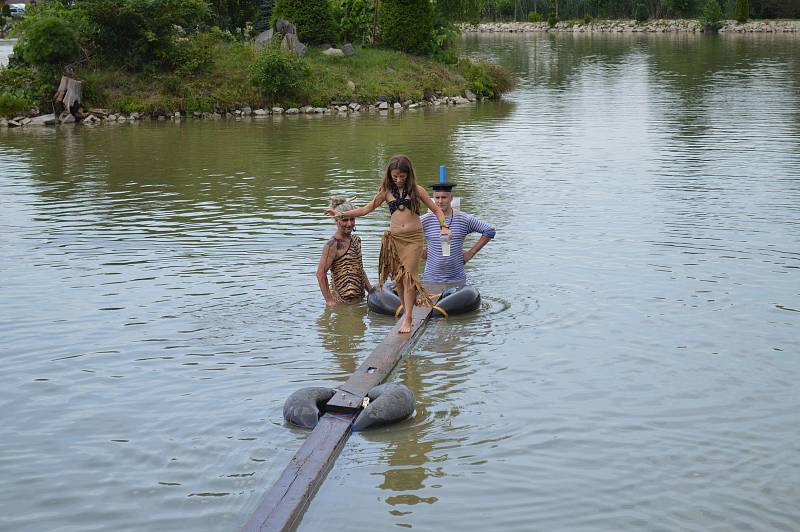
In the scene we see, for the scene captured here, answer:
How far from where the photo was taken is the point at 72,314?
11719 mm

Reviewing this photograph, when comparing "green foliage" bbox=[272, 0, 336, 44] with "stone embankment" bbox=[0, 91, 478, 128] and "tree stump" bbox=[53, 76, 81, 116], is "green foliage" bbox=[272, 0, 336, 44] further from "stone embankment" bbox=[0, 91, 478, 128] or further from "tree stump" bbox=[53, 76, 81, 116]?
"tree stump" bbox=[53, 76, 81, 116]

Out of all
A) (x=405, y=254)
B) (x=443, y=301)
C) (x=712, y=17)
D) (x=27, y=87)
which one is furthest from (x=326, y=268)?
(x=712, y=17)

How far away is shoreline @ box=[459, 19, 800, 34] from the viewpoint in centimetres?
8431

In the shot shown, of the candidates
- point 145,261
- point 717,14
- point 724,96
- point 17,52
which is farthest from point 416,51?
point 717,14

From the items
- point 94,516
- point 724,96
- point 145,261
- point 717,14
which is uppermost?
point 717,14

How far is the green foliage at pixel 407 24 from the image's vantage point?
3938 cm

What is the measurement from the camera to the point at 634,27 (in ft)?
310

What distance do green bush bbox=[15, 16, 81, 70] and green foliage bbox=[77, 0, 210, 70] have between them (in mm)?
972

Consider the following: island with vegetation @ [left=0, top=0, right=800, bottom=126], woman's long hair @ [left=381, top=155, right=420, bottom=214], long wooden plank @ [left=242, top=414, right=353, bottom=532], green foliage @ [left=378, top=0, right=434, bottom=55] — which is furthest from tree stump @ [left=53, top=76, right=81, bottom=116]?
long wooden plank @ [left=242, top=414, right=353, bottom=532]

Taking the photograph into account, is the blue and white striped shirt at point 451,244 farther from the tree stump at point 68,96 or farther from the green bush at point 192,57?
the green bush at point 192,57

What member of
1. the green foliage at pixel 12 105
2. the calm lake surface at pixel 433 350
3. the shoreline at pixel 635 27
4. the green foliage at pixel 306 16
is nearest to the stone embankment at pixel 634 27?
the shoreline at pixel 635 27

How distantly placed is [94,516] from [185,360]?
10.5 ft

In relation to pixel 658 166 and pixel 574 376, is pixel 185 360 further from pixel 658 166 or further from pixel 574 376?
pixel 658 166

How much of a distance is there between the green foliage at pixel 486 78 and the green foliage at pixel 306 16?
5441 millimetres
